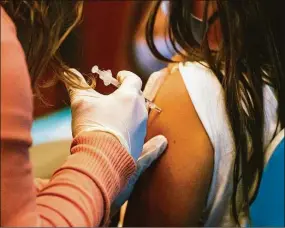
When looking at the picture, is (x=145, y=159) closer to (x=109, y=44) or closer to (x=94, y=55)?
(x=94, y=55)

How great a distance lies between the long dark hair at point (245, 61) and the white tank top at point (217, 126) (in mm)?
12

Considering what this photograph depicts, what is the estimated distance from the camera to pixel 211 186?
37.5 inches

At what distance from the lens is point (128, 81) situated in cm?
81

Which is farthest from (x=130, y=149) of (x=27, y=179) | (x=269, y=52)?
(x=269, y=52)

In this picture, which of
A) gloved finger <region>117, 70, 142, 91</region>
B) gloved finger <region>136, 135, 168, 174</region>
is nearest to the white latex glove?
gloved finger <region>117, 70, 142, 91</region>

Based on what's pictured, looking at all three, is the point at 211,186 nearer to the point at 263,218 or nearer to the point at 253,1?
the point at 263,218

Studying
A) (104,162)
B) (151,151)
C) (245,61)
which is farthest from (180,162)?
(104,162)

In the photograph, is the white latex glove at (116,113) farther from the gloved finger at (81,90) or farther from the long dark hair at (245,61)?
the long dark hair at (245,61)

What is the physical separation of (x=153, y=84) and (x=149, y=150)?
11 cm

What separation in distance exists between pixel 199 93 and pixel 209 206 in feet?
0.64

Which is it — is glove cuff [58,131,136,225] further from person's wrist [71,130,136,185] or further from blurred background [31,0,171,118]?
blurred background [31,0,171,118]

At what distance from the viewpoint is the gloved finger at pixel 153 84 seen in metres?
0.93

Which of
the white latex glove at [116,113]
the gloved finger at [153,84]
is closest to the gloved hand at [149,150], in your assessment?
the gloved finger at [153,84]

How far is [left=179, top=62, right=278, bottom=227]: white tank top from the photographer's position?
92 centimetres
